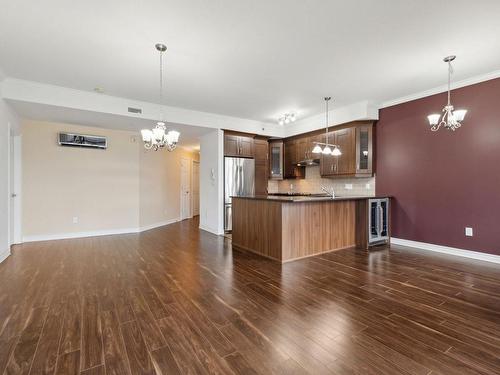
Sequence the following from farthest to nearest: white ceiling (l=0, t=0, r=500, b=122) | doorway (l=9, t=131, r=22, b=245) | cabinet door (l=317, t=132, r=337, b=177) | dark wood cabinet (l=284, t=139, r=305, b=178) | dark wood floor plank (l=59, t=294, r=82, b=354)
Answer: dark wood cabinet (l=284, t=139, r=305, b=178) < cabinet door (l=317, t=132, r=337, b=177) < doorway (l=9, t=131, r=22, b=245) < white ceiling (l=0, t=0, r=500, b=122) < dark wood floor plank (l=59, t=294, r=82, b=354)

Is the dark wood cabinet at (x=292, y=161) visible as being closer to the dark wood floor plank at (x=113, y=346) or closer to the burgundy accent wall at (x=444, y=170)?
the burgundy accent wall at (x=444, y=170)

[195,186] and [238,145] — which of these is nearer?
[238,145]

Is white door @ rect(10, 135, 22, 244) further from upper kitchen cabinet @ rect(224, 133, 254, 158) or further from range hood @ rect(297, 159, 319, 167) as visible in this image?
range hood @ rect(297, 159, 319, 167)

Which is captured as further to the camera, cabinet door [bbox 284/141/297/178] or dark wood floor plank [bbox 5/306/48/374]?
cabinet door [bbox 284/141/297/178]

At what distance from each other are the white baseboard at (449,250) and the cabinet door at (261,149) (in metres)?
3.65

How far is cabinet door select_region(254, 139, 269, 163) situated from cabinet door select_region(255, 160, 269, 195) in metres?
0.09

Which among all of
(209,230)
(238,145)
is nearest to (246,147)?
(238,145)

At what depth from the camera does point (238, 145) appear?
20.9ft

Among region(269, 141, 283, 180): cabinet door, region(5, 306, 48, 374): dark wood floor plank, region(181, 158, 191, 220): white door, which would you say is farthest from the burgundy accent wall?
region(181, 158, 191, 220): white door

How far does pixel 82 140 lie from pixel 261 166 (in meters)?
4.32

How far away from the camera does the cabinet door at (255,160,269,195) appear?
670 centimetres

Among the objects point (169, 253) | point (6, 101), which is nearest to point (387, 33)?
point (169, 253)

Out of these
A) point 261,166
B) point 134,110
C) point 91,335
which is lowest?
point 91,335

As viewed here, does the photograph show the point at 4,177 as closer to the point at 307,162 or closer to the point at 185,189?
the point at 185,189
